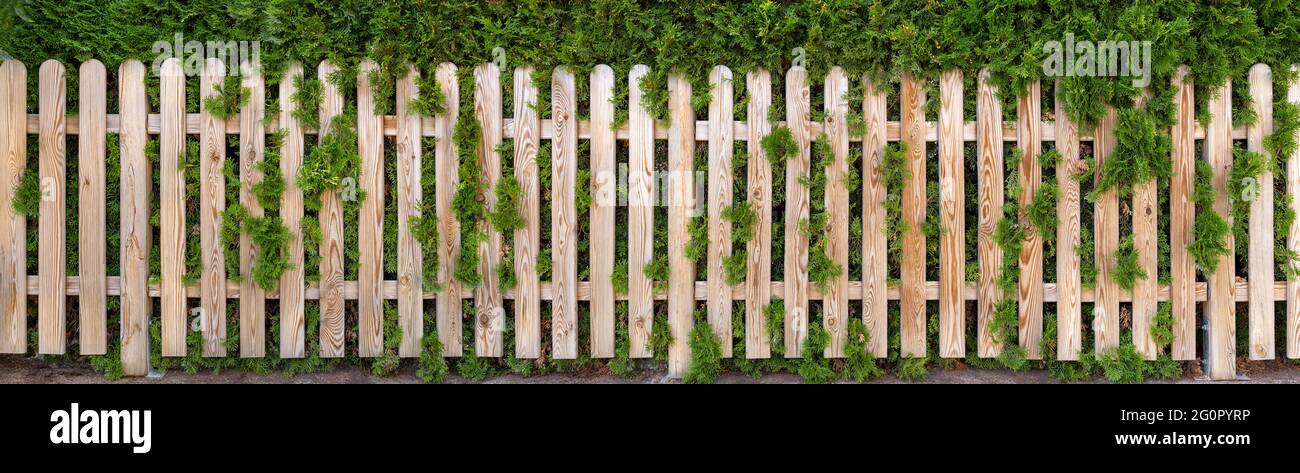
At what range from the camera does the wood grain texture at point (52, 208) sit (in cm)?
317

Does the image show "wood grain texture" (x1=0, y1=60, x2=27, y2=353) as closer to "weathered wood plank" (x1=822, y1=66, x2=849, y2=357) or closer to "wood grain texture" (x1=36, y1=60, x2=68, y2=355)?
"wood grain texture" (x1=36, y1=60, x2=68, y2=355)

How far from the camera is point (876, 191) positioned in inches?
123

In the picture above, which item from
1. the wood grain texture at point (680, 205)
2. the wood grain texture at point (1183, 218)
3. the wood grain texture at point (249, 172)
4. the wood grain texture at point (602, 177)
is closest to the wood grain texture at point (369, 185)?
the wood grain texture at point (249, 172)

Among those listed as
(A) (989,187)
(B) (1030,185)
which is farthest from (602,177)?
(B) (1030,185)

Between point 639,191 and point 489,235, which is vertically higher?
point 639,191

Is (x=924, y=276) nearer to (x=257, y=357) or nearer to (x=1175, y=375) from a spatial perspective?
(x=1175, y=375)

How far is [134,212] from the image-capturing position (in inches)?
125

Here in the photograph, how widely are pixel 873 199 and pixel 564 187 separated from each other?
144cm

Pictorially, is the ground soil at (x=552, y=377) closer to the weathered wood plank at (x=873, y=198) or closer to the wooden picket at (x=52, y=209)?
the wooden picket at (x=52, y=209)

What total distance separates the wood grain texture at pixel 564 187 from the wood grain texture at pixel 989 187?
74.2 inches

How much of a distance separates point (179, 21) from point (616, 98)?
212 centimetres

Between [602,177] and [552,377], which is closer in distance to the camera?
[602,177]

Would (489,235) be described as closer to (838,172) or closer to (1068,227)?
(838,172)

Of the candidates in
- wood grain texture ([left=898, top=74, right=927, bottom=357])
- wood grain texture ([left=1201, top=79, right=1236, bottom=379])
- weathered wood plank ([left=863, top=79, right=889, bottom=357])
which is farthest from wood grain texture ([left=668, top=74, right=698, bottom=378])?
wood grain texture ([left=1201, top=79, right=1236, bottom=379])
